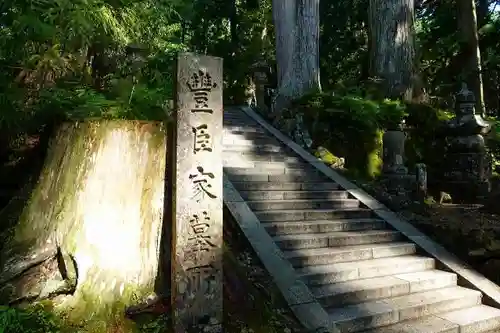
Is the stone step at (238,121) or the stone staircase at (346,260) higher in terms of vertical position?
the stone step at (238,121)

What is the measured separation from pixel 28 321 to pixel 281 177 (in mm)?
4586

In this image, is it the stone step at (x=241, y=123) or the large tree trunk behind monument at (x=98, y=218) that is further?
the stone step at (x=241, y=123)

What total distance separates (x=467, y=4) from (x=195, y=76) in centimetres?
1291

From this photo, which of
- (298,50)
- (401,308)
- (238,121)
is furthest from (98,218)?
(298,50)

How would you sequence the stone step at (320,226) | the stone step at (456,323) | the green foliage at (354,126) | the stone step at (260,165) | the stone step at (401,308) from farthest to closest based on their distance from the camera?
the green foliage at (354,126) < the stone step at (260,165) < the stone step at (320,226) < the stone step at (456,323) < the stone step at (401,308)

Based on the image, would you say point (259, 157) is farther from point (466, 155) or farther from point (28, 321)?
point (28, 321)

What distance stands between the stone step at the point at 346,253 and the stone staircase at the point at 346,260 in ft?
0.04

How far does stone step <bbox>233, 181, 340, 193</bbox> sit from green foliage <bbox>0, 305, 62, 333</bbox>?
3449mm

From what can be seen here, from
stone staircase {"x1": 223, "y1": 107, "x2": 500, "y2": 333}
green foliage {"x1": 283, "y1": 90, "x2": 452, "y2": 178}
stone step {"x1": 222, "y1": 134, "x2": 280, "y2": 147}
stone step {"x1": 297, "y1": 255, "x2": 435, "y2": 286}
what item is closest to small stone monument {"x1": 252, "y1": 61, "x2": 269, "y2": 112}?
green foliage {"x1": 283, "y1": 90, "x2": 452, "y2": 178}

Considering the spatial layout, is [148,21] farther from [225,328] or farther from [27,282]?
[225,328]

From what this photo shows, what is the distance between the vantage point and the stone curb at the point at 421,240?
17.0ft

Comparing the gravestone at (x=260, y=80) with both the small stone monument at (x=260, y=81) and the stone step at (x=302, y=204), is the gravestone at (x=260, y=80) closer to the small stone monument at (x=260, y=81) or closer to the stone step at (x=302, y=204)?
the small stone monument at (x=260, y=81)

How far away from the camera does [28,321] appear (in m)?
3.21

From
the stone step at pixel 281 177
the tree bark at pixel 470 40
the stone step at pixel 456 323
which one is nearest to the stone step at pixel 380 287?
the stone step at pixel 456 323
